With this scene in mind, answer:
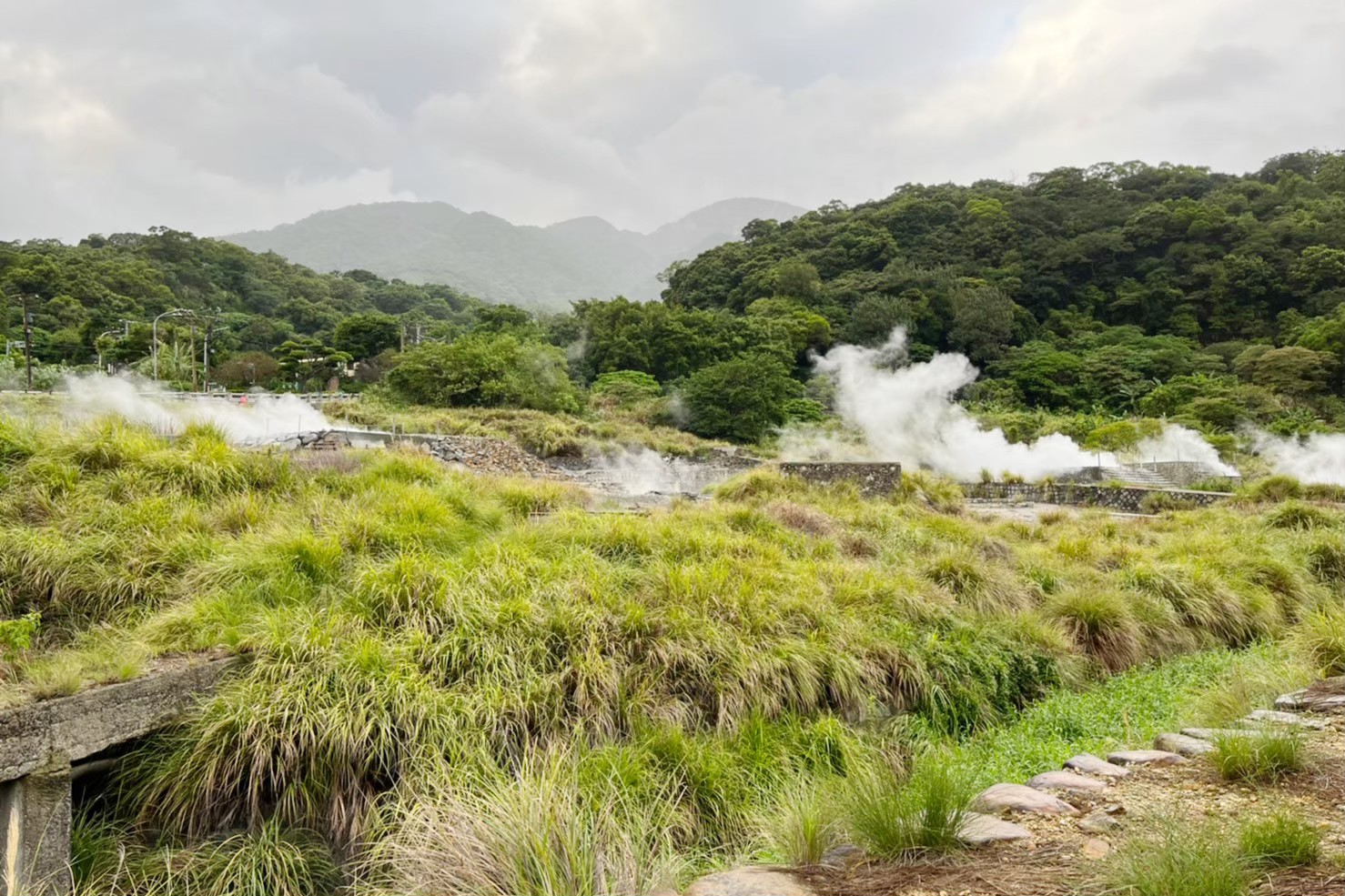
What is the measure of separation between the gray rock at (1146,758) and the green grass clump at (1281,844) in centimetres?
123

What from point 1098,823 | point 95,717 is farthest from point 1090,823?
point 95,717

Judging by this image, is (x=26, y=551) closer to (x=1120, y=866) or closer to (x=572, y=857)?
(x=572, y=857)

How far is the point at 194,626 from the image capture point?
4.21 m

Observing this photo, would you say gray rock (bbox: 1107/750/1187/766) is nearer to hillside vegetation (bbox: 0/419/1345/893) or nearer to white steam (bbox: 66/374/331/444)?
hillside vegetation (bbox: 0/419/1345/893)

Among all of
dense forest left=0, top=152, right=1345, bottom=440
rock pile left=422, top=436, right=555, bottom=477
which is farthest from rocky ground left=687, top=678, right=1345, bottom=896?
dense forest left=0, top=152, right=1345, bottom=440

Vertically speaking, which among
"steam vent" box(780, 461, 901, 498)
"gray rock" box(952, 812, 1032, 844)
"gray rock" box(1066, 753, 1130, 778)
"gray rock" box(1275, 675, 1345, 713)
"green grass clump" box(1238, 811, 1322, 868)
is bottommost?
"gray rock" box(1066, 753, 1130, 778)

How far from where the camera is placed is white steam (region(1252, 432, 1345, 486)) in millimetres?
22422

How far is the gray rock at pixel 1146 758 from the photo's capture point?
3.23 metres

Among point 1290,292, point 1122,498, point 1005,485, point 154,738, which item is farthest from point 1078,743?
point 1290,292

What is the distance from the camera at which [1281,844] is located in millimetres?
1994

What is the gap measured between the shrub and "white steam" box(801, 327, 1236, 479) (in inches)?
788

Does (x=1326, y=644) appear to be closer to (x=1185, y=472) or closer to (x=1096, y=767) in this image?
(x=1096, y=767)

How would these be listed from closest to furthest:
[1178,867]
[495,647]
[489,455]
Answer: [1178,867], [495,647], [489,455]

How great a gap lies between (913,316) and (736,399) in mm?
20189
